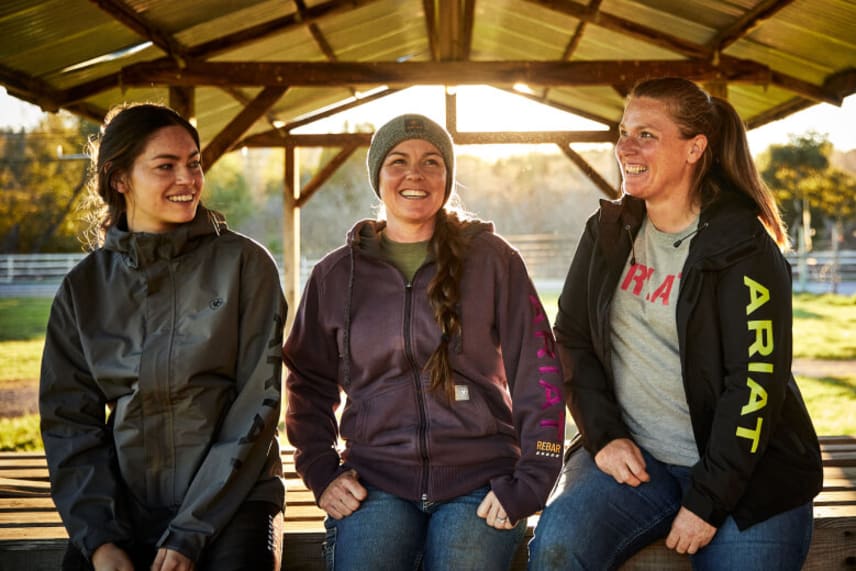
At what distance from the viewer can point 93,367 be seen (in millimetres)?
2219

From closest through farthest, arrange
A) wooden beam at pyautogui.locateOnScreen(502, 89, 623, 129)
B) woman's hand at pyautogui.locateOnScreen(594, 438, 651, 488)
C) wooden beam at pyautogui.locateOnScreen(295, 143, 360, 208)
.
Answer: woman's hand at pyautogui.locateOnScreen(594, 438, 651, 488) → wooden beam at pyautogui.locateOnScreen(295, 143, 360, 208) → wooden beam at pyautogui.locateOnScreen(502, 89, 623, 129)

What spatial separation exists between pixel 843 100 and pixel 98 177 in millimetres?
5829

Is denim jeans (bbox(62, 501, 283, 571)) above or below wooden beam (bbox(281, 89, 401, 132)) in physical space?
below

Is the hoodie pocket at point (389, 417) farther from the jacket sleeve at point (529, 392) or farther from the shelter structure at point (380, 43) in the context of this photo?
the shelter structure at point (380, 43)

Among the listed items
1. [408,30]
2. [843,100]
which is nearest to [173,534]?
[843,100]

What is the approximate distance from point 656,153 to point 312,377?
116 cm

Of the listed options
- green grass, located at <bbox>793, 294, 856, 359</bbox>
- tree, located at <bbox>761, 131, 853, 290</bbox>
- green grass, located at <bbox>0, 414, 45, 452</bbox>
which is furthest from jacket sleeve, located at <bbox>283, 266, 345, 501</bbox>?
tree, located at <bbox>761, 131, 853, 290</bbox>

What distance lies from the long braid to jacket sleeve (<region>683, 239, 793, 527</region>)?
26.7 inches

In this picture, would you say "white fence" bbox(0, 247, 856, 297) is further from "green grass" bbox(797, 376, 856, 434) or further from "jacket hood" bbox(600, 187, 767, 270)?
"jacket hood" bbox(600, 187, 767, 270)

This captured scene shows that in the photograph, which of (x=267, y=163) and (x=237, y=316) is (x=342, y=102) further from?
(x=267, y=163)

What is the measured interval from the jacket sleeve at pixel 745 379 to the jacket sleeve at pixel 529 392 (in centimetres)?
36

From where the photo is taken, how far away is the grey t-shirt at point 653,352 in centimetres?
228

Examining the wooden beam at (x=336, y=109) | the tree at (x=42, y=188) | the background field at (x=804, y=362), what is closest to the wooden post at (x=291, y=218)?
the wooden beam at (x=336, y=109)

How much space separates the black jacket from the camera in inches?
82.5
